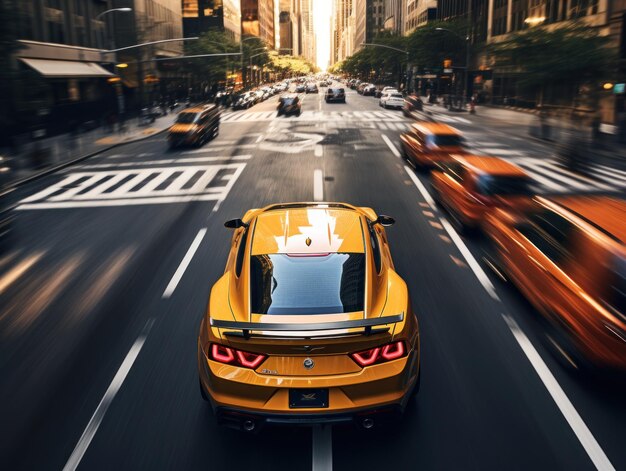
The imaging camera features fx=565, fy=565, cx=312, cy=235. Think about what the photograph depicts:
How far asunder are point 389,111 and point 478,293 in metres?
44.0

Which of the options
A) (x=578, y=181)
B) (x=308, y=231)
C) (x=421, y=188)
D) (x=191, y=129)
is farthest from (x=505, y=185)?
(x=191, y=129)

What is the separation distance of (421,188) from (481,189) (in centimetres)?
581

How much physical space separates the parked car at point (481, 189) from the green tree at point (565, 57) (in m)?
23.7

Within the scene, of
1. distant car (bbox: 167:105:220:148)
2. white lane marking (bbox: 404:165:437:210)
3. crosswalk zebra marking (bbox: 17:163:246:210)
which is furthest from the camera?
distant car (bbox: 167:105:220:148)

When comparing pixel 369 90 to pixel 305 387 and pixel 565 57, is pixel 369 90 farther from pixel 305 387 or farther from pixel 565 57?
pixel 305 387

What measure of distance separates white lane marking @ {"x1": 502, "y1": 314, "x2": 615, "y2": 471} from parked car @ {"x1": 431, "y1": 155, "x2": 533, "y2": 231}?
3.31 meters

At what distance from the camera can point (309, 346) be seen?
4.63 m

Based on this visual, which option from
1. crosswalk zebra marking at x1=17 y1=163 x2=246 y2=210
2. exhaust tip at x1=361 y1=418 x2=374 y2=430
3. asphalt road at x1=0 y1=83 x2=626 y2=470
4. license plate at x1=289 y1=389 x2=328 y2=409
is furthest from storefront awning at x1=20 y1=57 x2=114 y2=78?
exhaust tip at x1=361 y1=418 x2=374 y2=430

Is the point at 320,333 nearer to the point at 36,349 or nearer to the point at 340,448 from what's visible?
the point at 340,448

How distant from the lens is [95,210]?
15.2 metres

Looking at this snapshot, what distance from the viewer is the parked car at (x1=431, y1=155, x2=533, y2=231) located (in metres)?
10.8

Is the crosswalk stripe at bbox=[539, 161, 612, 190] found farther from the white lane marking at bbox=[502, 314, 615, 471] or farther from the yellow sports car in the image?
the yellow sports car

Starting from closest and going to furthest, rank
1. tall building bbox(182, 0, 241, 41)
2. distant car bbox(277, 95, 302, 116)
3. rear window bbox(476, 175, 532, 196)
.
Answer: rear window bbox(476, 175, 532, 196), distant car bbox(277, 95, 302, 116), tall building bbox(182, 0, 241, 41)

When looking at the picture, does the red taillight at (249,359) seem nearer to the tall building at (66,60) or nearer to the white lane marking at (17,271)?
the white lane marking at (17,271)
